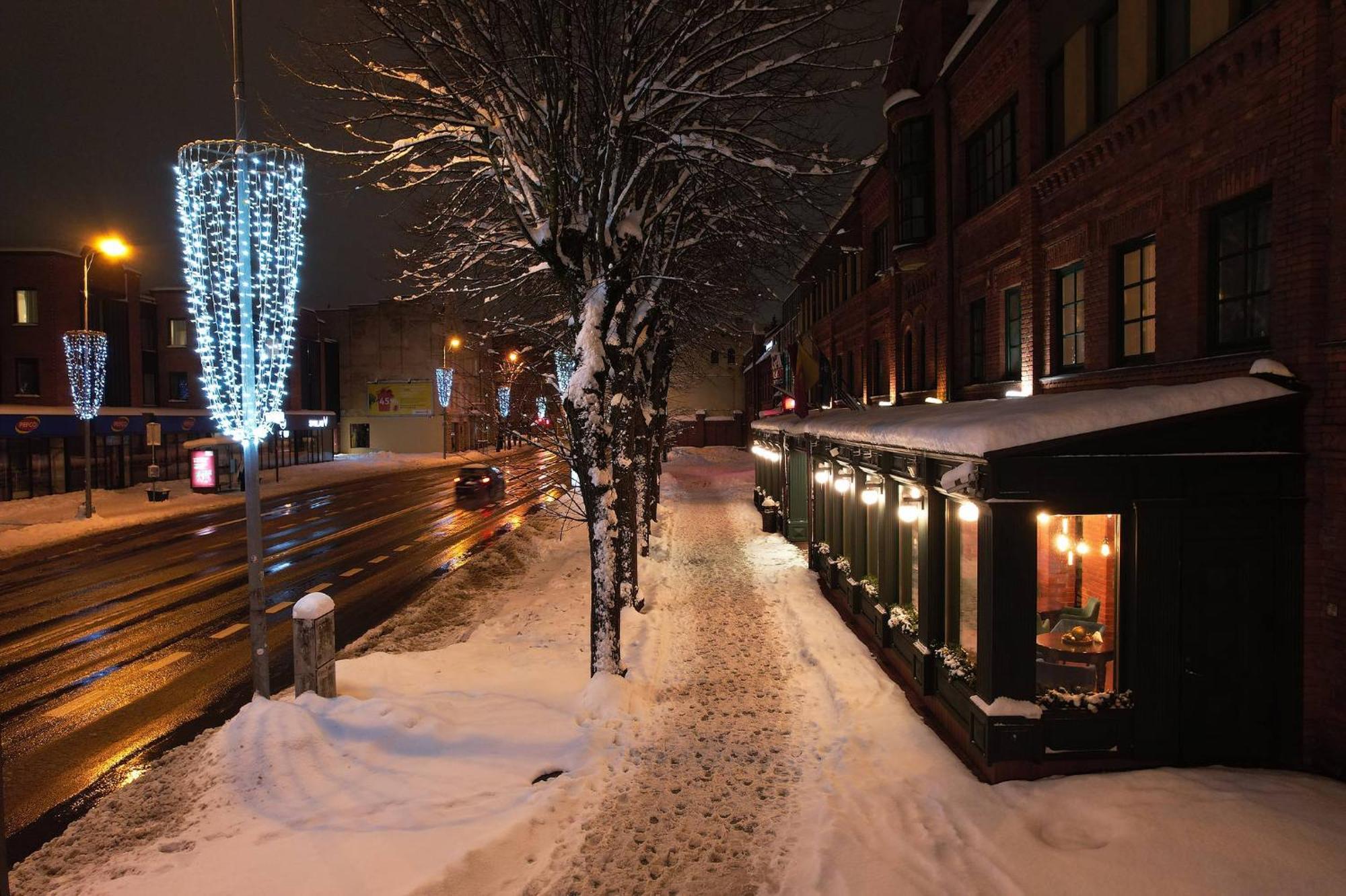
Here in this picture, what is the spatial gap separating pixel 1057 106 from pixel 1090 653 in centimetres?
779

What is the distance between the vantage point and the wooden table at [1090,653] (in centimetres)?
711

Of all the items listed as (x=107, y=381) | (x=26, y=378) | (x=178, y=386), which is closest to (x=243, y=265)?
(x=26, y=378)

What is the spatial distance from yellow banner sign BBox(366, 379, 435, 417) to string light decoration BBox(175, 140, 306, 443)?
2316 inches

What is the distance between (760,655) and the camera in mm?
10133

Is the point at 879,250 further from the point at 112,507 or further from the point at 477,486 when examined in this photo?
the point at 112,507

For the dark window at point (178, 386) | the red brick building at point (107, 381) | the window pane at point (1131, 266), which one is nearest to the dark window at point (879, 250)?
the window pane at point (1131, 266)

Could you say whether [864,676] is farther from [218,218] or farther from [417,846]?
[218,218]

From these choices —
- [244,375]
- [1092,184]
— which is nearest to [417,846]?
[244,375]

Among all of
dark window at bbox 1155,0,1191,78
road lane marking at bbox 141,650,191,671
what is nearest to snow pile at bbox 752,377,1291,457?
dark window at bbox 1155,0,1191,78

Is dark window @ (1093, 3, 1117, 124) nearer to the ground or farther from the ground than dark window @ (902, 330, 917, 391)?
farther from the ground

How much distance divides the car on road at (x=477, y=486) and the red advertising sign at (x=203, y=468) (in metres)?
11.0

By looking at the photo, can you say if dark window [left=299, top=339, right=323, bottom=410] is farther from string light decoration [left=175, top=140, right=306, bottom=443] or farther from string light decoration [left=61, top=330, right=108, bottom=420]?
string light decoration [left=175, top=140, right=306, bottom=443]

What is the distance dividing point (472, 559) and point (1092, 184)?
49.6ft

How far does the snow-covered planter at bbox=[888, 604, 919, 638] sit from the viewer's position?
8.87 m
